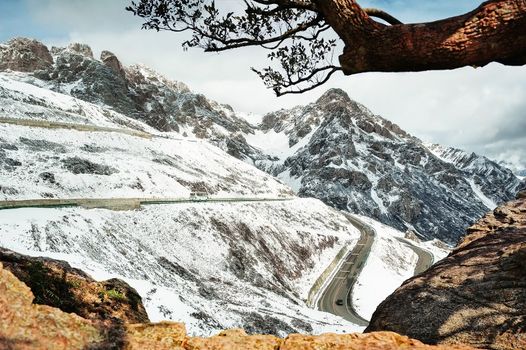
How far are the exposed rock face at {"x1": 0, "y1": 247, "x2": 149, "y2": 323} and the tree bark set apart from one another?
6760mm

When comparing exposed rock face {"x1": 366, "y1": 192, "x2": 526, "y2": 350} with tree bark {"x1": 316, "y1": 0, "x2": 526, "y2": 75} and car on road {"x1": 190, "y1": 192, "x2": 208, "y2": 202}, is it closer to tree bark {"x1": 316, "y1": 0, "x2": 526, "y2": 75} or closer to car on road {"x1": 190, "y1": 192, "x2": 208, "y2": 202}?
tree bark {"x1": 316, "y1": 0, "x2": 526, "y2": 75}

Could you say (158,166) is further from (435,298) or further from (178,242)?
(435,298)

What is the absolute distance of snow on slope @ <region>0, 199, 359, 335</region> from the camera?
2920 cm

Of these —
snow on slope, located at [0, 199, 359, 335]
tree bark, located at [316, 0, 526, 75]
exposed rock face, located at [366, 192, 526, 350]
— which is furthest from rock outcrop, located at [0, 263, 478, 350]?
snow on slope, located at [0, 199, 359, 335]

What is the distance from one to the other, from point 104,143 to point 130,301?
83.3 metres

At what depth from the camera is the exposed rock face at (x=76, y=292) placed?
25.0ft

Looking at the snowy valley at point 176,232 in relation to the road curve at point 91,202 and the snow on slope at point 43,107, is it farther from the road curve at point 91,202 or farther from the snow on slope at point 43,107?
the road curve at point 91,202

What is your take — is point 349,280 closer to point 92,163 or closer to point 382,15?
point 92,163

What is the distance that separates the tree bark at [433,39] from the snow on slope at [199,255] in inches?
782

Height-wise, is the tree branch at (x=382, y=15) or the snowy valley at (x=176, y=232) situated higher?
the tree branch at (x=382, y=15)

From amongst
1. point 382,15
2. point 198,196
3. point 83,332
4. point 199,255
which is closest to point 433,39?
point 382,15

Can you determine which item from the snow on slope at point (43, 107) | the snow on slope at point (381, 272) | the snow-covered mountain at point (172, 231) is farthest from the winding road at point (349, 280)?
the snow on slope at point (43, 107)

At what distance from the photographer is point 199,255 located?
52.0 metres

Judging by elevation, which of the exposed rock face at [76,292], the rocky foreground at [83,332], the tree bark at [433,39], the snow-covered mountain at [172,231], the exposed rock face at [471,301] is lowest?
the snow-covered mountain at [172,231]
